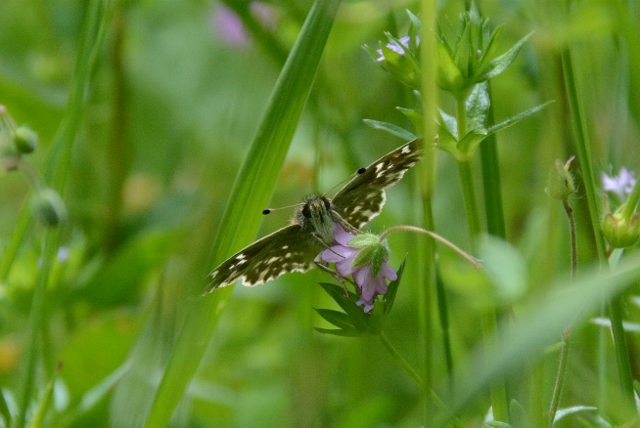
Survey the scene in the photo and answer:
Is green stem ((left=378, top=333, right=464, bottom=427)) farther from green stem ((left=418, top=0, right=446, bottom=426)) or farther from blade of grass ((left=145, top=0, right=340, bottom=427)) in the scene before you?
blade of grass ((left=145, top=0, right=340, bottom=427))

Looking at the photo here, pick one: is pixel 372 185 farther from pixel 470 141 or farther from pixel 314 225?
pixel 470 141

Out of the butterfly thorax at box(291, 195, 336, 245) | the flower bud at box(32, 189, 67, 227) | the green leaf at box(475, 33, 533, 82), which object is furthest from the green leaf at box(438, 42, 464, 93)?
the flower bud at box(32, 189, 67, 227)

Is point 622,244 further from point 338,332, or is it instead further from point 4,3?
point 4,3

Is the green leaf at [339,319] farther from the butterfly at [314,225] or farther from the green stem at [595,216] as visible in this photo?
the green stem at [595,216]

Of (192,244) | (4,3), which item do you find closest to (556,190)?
(192,244)

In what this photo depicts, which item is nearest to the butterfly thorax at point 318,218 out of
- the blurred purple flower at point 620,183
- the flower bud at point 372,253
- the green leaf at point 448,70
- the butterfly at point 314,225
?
the butterfly at point 314,225

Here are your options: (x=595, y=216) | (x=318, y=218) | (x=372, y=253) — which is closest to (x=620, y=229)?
(x=595, y=216)

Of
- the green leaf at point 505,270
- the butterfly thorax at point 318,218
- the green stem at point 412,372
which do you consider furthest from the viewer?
the butterfly thorax at point 318,218
